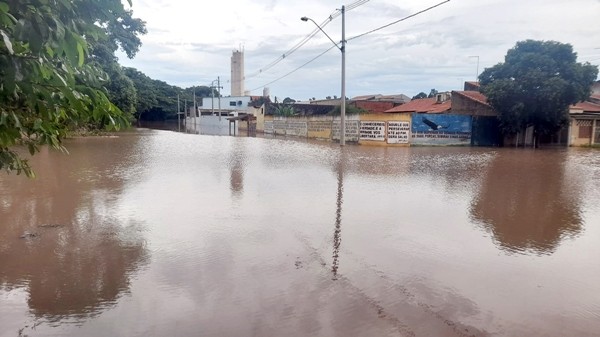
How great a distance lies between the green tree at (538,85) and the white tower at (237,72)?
8470 cm

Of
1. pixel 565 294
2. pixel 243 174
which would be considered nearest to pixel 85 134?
pixel 243 174

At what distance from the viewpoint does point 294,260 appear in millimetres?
5672

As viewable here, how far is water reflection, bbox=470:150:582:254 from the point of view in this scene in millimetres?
6883

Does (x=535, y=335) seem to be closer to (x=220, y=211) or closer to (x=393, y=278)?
(x=393, y=278)

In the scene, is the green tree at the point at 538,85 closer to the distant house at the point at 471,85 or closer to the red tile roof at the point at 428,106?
the red tile roof at the point at 428,106

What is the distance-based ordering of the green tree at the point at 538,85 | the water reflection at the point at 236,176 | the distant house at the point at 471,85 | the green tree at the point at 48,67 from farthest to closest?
the distant house at the point at 471,85 < the green tree at the point at 538,85 < the water reflection at the point at 236,176 < the green tree at the point at 48,67

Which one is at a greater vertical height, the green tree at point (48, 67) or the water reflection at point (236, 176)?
the green tree at point (48, 67)

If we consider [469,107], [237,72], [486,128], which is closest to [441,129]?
[486,128]

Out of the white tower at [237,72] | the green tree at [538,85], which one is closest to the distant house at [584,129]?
the green tree at [538,85]

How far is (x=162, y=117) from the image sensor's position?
85.8 meters

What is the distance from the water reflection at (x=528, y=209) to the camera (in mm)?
6883

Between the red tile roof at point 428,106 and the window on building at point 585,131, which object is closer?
the window on building at point 585,131

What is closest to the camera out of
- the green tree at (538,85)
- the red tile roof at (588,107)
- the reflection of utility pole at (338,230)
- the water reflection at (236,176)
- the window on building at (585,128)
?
the reflection of utility pole at (338,230)

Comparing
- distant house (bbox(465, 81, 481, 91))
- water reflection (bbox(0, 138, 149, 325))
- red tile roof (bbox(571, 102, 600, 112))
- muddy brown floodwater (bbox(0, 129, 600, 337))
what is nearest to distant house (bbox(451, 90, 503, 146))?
red tile roof (bbox(571, 102, 600, 112))
